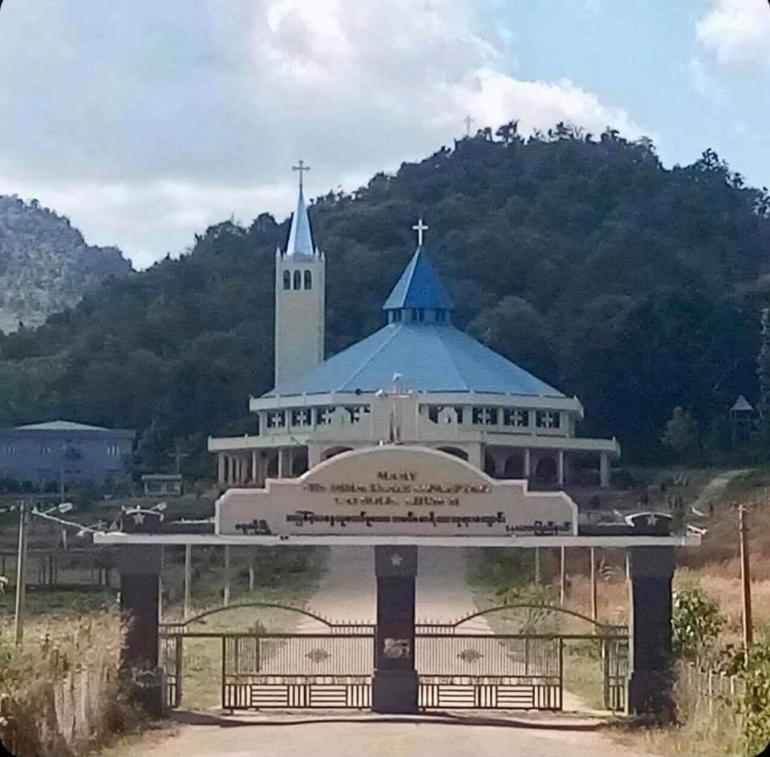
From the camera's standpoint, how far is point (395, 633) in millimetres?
15406

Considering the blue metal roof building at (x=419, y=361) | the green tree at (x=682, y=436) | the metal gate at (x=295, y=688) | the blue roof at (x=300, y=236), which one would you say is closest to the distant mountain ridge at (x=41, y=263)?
the blue roof at (x=300, y=236)

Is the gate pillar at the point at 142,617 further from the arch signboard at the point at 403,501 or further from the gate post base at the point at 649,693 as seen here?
the gate post base at the point at 649,693


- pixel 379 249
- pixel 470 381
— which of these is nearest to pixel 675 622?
pixel 470 381

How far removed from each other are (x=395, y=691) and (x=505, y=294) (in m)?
46.6

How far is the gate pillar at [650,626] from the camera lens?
1513 centimetres

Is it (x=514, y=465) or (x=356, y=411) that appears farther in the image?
(x=514, y=465)

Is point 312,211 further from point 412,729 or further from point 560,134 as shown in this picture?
point 412,729

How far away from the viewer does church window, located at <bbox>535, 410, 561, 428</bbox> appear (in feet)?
140

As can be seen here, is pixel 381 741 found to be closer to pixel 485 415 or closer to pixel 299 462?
pixel 299 462

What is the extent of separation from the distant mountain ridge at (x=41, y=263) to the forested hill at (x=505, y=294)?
17.6 metres

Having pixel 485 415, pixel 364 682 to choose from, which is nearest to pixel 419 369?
pixel 485 415

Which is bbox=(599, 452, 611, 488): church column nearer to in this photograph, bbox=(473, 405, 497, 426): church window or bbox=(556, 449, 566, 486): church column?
bbox=(556, 449, 566, 486): church column

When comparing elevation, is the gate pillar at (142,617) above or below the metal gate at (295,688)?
above

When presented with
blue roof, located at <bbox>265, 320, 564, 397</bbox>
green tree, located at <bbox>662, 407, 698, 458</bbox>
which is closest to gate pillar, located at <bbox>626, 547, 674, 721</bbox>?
blue roof, located at <bbox>265, 320, 564, 397</bbox>
